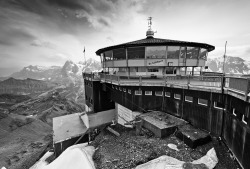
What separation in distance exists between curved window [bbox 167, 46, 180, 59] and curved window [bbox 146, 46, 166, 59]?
71 centimetres

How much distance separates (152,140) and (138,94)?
6691 millimetres

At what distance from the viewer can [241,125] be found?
727 centimetres

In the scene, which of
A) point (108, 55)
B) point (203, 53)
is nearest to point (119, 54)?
point (108, 55)

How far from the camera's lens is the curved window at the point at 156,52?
16141mm

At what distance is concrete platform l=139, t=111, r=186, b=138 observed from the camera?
36.4 ft

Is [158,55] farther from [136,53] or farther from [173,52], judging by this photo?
[136,53]

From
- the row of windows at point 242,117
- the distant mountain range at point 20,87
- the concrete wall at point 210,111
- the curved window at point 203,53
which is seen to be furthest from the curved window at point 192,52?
the distant mountain range at point 20,87

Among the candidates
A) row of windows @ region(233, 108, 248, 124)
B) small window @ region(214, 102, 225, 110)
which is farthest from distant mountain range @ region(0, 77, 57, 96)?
row of windows @ region(233, 108, 248, 124)

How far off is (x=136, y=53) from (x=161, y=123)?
9985 mm

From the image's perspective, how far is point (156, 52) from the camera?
645 inches

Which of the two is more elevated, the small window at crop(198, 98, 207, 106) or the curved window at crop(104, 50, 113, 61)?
the curved window at crop(104, 50, 113, 61)

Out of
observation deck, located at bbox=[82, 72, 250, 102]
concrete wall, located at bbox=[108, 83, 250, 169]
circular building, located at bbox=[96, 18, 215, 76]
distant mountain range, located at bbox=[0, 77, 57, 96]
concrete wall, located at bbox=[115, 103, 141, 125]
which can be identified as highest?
circular building, located at bbox=[96, 18, 215, 76]

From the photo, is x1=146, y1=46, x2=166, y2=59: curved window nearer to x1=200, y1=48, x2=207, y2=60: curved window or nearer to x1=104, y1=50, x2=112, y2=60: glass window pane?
x1=104, y1=50, x2=112, y2=60: glass window pane

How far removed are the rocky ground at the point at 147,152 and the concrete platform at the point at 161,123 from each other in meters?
0.56
